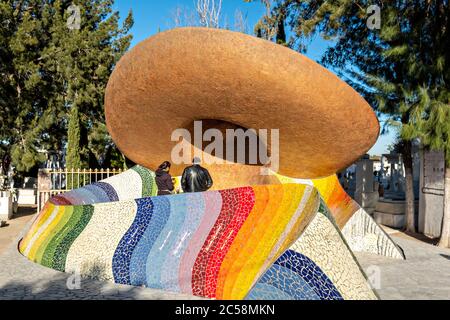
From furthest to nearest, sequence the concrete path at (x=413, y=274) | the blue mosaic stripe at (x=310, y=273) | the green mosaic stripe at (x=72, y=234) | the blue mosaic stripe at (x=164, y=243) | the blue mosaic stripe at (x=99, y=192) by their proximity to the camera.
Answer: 1. the blue mosaic stripe at (x=99, y=192)
2. the green mosaic stripe at (x=72, y=234)
3. the blue mosaic stripe at (x=164, y=243)
4. the concrete path at (x=413, y=274)
5. the blue mosaic stripe at (x=310, y=273)

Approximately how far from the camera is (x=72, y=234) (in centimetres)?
637

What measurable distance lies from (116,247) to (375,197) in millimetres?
11352

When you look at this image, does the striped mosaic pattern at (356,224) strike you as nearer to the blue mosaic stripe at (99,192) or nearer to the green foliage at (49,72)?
the blue mosaic stripe at (99,192)

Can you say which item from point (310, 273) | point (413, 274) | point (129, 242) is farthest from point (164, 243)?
point (413, 274)

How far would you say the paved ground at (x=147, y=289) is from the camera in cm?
496

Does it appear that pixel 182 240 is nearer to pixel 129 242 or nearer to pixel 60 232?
pixel 129 242

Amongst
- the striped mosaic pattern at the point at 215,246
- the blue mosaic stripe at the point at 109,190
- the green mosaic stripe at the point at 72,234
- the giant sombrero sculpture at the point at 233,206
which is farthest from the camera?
the blue mosaic stripe at the point at 109,190

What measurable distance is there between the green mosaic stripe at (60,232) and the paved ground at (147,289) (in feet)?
0.57

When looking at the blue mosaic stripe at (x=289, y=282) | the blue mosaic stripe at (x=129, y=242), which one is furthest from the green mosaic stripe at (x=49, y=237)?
the blue mosaic stripe at (x=289, y=282)

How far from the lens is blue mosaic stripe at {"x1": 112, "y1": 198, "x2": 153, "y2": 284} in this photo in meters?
5.49

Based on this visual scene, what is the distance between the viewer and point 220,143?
8.37 meters

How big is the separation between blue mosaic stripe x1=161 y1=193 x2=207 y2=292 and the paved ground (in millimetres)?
181

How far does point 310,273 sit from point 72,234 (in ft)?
13.7
